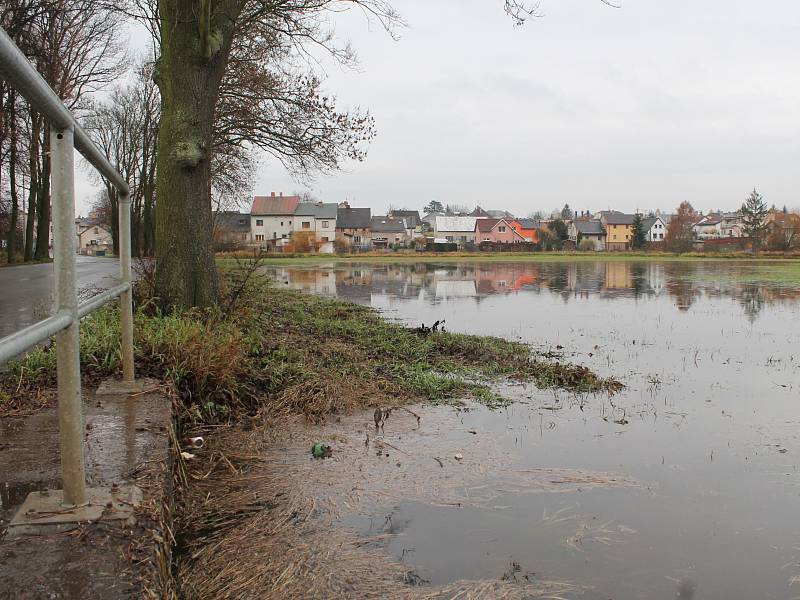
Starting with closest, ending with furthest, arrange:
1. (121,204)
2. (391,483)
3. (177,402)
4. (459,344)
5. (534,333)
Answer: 1. (121,204)
2. (391,483)
3. (177,402)
4. (459,344)
5. (534,333)

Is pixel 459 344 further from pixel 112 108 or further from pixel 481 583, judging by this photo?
pixel 112 108

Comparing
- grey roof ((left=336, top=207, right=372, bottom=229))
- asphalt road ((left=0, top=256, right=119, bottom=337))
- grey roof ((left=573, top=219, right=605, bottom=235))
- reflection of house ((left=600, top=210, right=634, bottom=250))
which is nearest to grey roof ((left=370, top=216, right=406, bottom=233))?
grey roof ((left=336, top=207, right=372, bottom=229))

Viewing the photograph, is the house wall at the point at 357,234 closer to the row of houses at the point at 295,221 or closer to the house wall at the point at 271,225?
the row of houses at the point at 295,221

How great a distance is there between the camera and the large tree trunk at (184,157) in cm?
854

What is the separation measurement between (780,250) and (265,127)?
66.2 m

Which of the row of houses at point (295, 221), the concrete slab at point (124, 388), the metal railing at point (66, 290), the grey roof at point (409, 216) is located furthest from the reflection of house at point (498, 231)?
the metal railing at point (66, 290)

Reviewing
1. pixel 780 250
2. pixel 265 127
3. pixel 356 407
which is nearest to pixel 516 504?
pixel 356 407

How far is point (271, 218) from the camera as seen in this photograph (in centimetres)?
10669

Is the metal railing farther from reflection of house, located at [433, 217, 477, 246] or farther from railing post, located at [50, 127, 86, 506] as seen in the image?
reflection of house, located at [433, 217, 477, 246]

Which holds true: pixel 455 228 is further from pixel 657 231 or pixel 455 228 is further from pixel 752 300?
pixel 752 300

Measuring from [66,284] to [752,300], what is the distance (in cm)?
2038

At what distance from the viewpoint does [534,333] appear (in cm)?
1250

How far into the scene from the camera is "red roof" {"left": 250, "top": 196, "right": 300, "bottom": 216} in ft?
349

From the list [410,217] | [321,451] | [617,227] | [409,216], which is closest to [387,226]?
[410,217]
